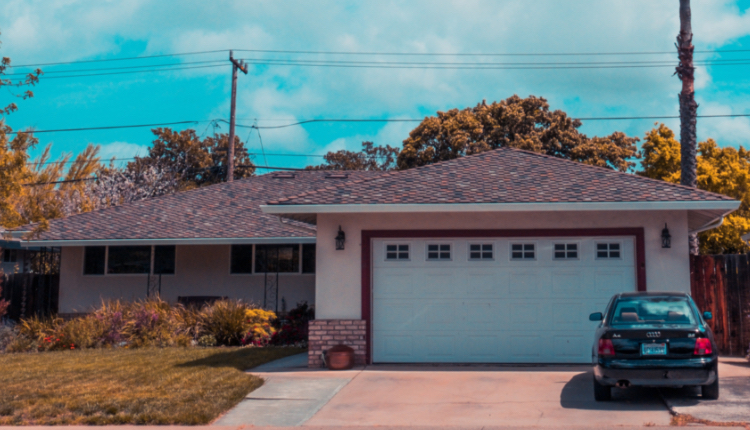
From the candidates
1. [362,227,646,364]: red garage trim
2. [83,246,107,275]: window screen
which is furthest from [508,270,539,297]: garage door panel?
[83,246,107,275]: window screen

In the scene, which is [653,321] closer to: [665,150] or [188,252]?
[188,252]

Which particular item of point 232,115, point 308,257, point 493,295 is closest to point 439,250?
point 493,295

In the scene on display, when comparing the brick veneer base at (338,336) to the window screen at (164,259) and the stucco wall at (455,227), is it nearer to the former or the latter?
the stucco wall at (455,227)

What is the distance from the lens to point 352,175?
1013 inches

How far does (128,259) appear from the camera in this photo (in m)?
22.2

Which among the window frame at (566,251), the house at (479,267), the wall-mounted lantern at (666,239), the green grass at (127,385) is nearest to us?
the green grass at (127,385)

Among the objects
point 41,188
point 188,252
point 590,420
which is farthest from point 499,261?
point 41,188

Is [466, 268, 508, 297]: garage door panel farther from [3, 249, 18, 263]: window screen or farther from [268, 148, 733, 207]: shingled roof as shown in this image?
[3, 249, 18, 263]: window screen

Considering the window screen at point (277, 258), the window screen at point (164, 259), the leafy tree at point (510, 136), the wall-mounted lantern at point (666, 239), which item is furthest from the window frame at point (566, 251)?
the leafy tree at point (510, 136)

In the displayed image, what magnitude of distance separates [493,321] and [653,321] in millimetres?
4406

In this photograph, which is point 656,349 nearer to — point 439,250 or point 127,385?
point 439,250

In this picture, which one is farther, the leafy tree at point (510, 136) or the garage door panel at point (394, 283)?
the leafy tree at point (510, 136)

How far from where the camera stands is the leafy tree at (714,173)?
30250 millimetres

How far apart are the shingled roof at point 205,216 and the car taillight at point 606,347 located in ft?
29.6
